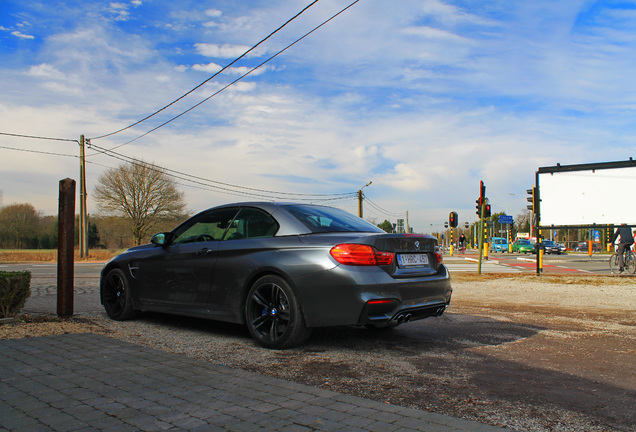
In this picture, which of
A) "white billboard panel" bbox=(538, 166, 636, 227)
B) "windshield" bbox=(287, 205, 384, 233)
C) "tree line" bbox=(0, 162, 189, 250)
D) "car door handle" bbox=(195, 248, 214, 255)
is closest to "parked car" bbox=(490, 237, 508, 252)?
"tree line" bbox=(0, 162, 189, 250)

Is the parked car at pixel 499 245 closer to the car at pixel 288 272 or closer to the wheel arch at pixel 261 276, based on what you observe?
the car at pixel 288 272

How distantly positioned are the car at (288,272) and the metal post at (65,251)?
94 cm

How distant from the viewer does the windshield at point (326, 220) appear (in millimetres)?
5078

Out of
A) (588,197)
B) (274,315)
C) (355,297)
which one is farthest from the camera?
(588,197)

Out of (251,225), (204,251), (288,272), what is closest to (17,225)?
(204,251)

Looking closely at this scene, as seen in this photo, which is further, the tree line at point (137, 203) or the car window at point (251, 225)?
the tree line at point (137, 203)

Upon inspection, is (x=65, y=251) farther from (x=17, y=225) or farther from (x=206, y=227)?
(x=17, y=225)

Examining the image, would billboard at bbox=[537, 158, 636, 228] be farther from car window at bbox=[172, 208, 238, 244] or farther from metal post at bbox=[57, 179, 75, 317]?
metal post at bbox=[57, 179, 75, 317]

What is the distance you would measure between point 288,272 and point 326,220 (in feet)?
2.89

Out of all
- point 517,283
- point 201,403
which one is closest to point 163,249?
point 201,403

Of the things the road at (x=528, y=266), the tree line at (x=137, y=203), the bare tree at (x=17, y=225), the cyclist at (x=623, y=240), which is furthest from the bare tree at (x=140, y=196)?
the cyclist at (x=623, y=240)

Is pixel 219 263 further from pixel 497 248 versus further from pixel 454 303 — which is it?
pixel 497 248

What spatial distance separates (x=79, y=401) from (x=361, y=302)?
226 centimetres

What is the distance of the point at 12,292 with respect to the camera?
6039 mm
